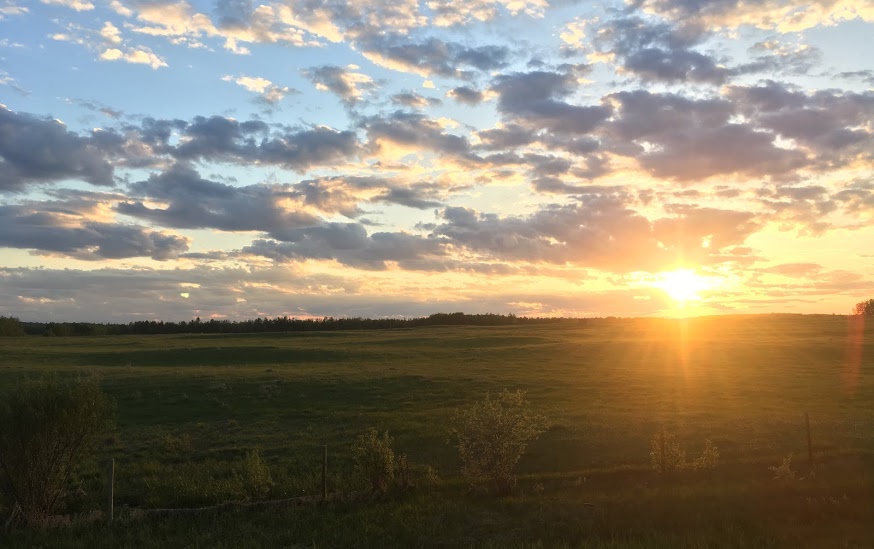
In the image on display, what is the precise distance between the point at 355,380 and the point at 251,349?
34262 millimetres

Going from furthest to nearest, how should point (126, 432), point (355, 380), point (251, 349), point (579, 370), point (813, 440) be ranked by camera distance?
point (251, 349), point (579, 370), point (355, 380), point (126, 432), point (813, 440)

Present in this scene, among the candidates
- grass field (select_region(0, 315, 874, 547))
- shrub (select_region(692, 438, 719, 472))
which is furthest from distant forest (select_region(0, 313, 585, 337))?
shrub (select_region(692, 438, 719, 472))

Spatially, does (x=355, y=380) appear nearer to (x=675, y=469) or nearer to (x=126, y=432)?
(x=126, y=432)

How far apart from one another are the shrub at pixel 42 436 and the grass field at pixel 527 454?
4.53 ft

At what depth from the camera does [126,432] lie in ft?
101

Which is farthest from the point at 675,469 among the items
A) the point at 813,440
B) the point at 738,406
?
the point at 738,406

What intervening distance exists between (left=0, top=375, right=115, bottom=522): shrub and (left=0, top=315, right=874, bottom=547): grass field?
138 centimetres

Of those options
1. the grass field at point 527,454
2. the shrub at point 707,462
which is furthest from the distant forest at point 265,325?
the shrub at point 707,462

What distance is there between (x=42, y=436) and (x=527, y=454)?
15703 millimetres

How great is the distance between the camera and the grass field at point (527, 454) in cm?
1380

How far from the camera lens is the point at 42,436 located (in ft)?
51.1

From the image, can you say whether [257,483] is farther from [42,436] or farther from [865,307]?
[865,307]

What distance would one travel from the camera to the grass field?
1380 centimetres

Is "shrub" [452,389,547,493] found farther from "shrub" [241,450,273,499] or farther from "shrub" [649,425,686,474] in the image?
"shrub" [241,450,273,499]
